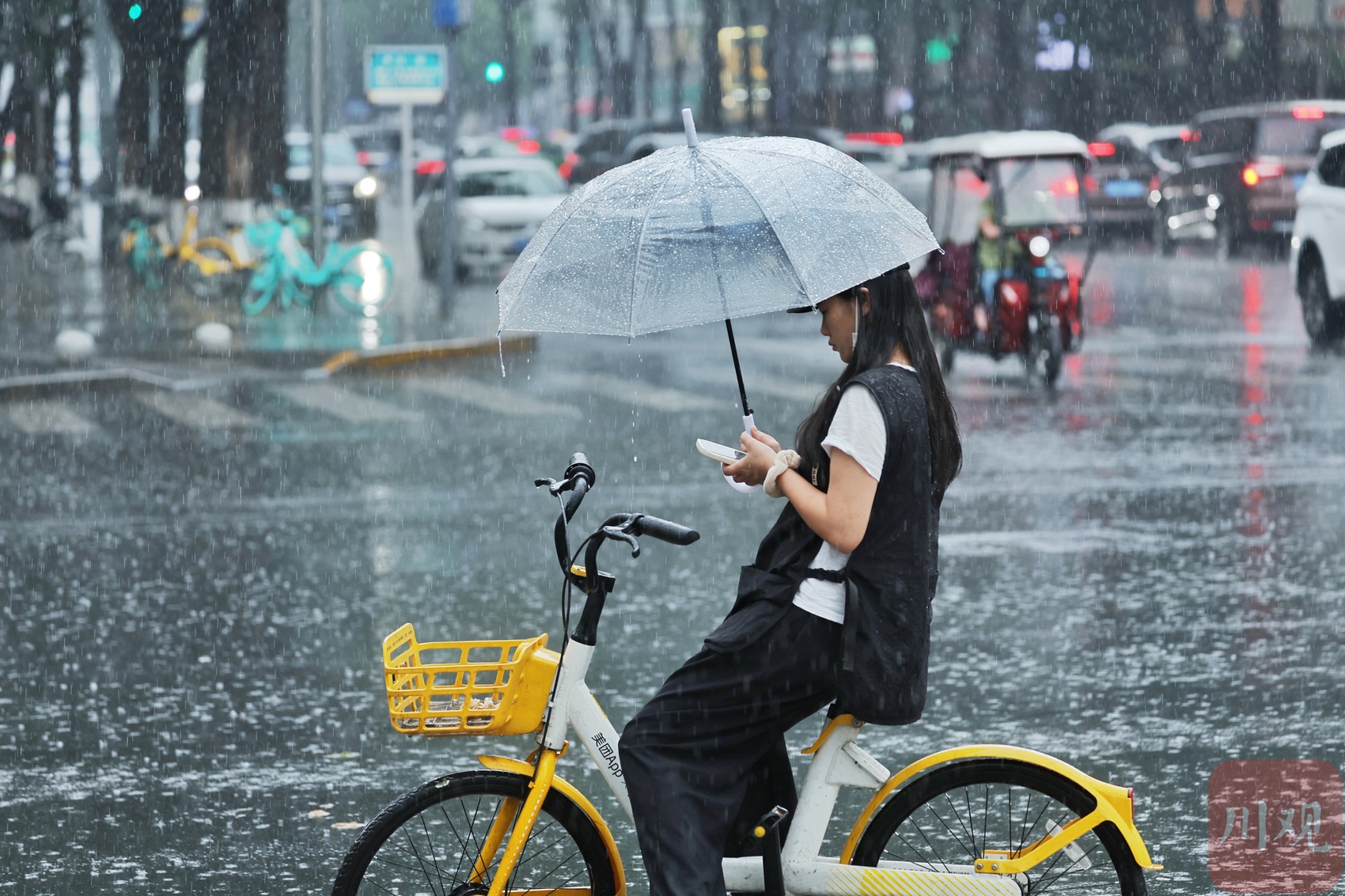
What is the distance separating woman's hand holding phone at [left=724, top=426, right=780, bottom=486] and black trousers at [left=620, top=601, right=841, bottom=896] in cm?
24

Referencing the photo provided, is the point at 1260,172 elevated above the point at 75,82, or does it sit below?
below

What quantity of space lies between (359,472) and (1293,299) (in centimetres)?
1306

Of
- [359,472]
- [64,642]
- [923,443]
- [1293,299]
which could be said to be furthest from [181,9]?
[923,443]

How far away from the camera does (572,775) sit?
572 cm

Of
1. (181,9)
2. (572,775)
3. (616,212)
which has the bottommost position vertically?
(572,775)

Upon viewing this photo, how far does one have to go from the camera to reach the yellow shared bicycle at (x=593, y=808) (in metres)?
3.70

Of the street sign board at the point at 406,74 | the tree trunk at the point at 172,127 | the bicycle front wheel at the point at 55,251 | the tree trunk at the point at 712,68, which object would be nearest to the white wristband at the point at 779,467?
the street sign board at the point at 406,74

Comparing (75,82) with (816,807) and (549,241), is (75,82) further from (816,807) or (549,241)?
(816,807)

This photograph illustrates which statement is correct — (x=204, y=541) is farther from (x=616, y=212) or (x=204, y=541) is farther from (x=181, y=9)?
(x=181, y=9)

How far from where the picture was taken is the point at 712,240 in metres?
3.85

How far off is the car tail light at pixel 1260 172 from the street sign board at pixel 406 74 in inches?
471

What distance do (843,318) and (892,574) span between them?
0.50 metres

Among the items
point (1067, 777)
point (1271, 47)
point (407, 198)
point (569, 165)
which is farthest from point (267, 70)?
point (1271, 47)

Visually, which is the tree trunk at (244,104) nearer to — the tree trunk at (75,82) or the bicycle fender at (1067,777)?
the tree trunk at (75,82)
